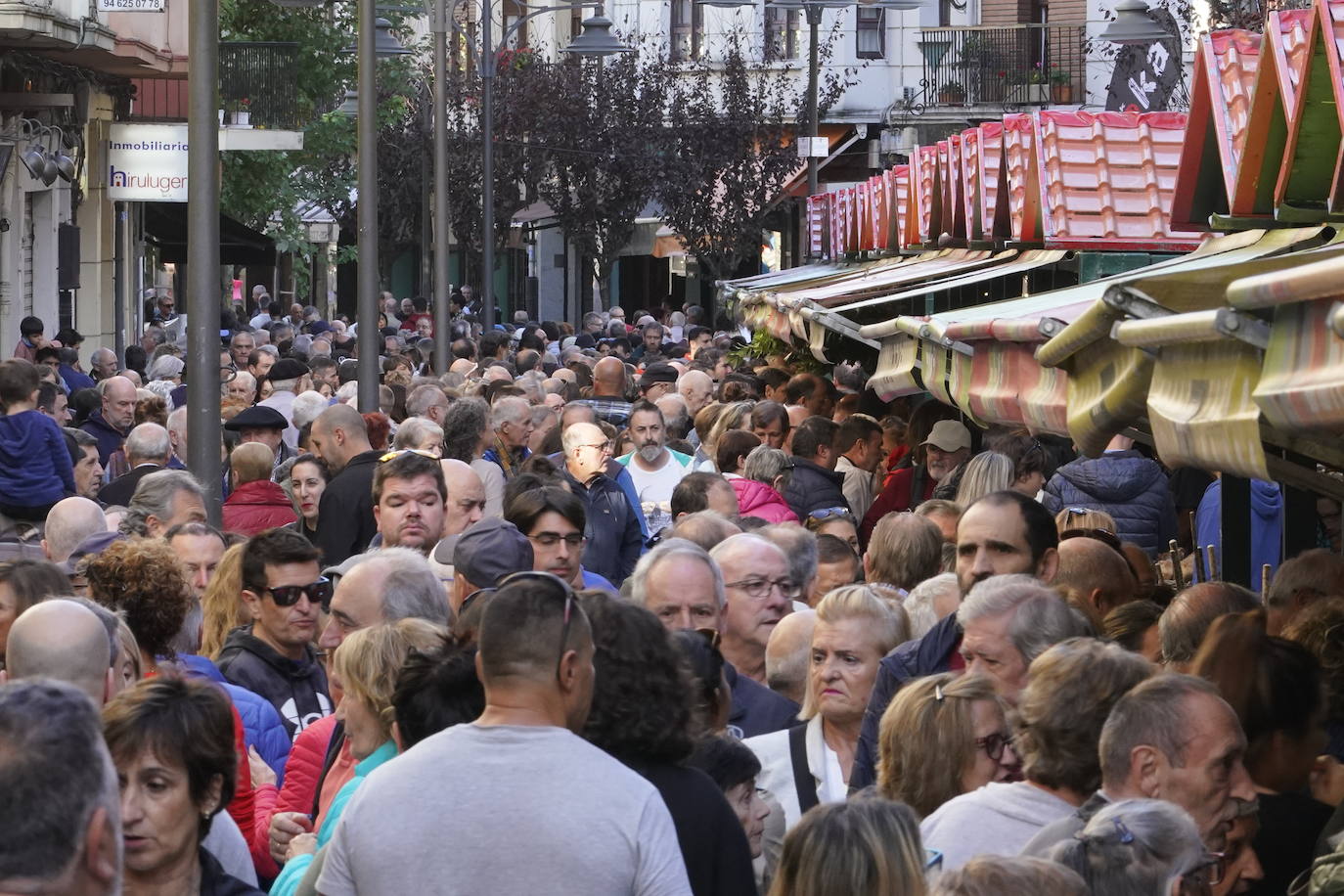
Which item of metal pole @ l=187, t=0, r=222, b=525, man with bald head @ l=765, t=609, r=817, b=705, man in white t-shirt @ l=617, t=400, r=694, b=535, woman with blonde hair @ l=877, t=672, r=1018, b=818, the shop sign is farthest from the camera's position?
the shop sign

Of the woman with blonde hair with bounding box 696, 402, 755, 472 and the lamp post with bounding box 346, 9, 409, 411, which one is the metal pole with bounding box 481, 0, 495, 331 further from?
the woman with blonde hair with bounding box 696, 402, 755, 472

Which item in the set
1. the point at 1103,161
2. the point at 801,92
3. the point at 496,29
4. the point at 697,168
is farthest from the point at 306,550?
the point at 496,29

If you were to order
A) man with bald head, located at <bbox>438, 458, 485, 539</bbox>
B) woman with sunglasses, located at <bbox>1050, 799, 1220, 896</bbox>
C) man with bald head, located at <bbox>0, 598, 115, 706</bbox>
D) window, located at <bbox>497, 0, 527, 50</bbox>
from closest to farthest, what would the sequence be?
woman with sunglasses, located at <bbox>1050, 799, 1220, 896</bbox>, man with bald head, located at <bbox>0, 598, 115, 706</bbox>, man with bald head, located at <bbox>438, 458, 485, 539</bbox>, window, located at <bbox>497, 0, 527, 50</bbox>

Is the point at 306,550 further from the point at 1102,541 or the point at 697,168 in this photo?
the point at 697,168

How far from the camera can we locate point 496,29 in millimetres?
61969

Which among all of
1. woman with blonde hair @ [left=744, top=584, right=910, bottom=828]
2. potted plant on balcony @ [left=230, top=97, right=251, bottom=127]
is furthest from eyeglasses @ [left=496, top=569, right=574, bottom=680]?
potted plant on balcony @ [left=230, top=97, right=251, bottom=127]

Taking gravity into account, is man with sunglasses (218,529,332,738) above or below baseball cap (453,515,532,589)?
below

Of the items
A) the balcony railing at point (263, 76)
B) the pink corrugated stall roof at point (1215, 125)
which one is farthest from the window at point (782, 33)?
the pink corrugated stall roof at point (1215, 125)

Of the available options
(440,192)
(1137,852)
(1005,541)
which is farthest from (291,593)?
(440,192)

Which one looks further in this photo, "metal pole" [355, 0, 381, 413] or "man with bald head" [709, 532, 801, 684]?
"metal pole" [355, 0, 381, 413]

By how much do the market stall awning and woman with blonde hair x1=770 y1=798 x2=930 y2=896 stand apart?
25726 millimetres

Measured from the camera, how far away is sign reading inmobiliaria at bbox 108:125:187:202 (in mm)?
18344

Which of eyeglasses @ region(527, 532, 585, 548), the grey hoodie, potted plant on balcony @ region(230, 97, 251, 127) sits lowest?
the grey hoodie

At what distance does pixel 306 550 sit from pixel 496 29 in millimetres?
55298
